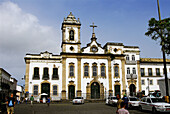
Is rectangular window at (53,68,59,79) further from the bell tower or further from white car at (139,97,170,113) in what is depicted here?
white car at (139,97,170,113)

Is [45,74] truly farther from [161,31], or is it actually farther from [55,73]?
[161,31]

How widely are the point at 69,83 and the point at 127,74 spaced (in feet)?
40.4

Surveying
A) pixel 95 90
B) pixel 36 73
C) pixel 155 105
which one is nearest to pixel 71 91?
pixel 95 90

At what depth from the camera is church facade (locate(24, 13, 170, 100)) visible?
38719mm

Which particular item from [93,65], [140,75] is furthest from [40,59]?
[140,75]

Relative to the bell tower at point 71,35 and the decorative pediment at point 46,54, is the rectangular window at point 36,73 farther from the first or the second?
the bell tower at point 71,35

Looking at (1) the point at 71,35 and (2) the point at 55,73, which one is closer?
(2) the point at 55,73

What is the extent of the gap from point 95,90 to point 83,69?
191 inches

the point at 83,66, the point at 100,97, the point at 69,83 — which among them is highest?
the point at 83,66

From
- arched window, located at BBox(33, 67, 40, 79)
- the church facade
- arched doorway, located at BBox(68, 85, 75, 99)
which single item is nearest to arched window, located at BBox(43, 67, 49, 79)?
the church facade

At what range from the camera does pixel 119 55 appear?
4219 cm

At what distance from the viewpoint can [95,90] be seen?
132 feet

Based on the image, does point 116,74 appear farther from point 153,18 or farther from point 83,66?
point 153,18

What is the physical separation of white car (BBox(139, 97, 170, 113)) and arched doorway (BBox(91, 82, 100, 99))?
2006cm
